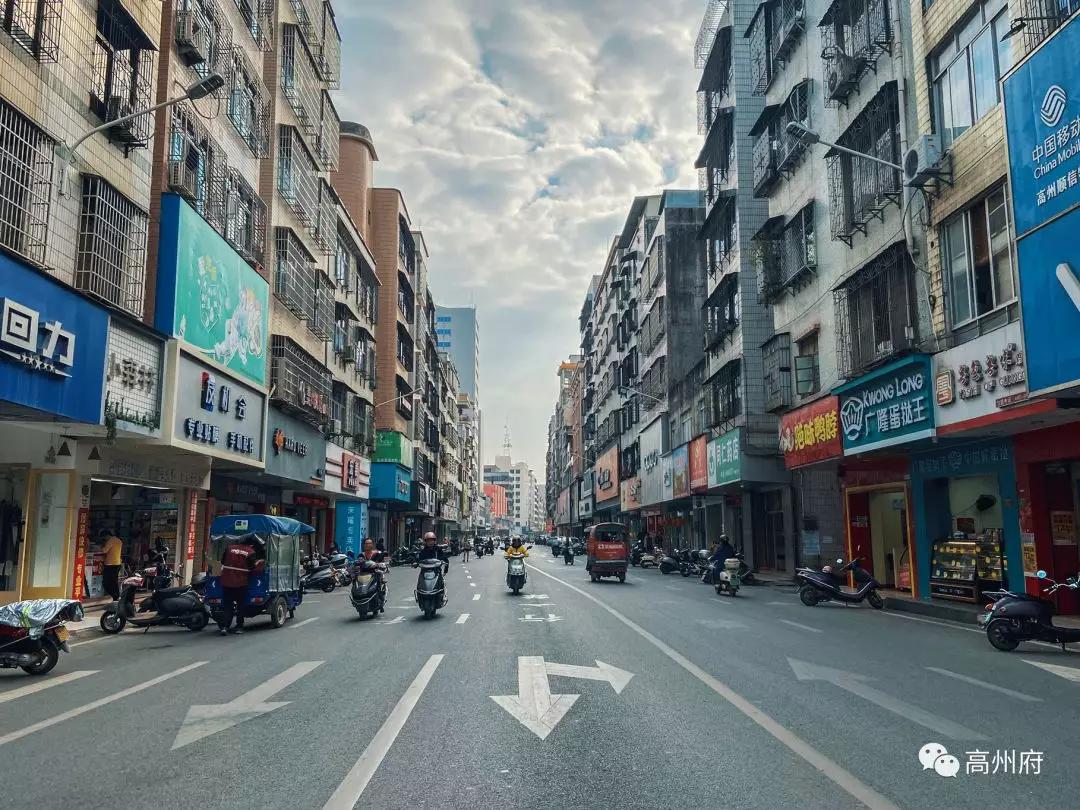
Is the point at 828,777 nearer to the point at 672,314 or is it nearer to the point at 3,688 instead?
the point at 3,688

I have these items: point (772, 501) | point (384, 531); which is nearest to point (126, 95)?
point (772, 501)

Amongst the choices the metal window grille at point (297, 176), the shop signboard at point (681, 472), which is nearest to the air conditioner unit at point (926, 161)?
the metal window grille at point (297, 176)

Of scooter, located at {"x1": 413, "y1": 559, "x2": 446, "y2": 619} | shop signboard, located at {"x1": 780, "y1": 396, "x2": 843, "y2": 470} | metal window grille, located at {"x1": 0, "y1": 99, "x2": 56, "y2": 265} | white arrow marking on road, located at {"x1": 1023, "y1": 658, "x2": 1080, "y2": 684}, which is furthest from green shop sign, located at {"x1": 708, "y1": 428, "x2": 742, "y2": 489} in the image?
metal window grille, located at {"x1": 0, "y1": 99, "x2": 56, "y2": 265}

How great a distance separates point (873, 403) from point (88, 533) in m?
18.8

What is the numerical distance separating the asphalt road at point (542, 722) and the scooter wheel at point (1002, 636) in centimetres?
19

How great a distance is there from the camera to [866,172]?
22.0 meters

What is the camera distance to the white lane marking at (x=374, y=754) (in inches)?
200

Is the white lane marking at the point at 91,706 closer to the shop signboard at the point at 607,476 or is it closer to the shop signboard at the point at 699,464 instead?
the shop signboard at the point at 699,464

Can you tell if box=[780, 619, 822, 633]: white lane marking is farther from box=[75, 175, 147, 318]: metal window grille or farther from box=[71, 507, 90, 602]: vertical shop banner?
box=[71, 507, 90, 602]: vertical shop banner

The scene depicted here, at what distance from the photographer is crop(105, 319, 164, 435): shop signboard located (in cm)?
1577

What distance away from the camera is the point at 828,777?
5.49 metres

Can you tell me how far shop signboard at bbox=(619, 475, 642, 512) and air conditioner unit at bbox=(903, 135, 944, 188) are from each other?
1718 inches

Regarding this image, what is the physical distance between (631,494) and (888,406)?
4642 cm

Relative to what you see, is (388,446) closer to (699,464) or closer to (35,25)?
(699,464)
